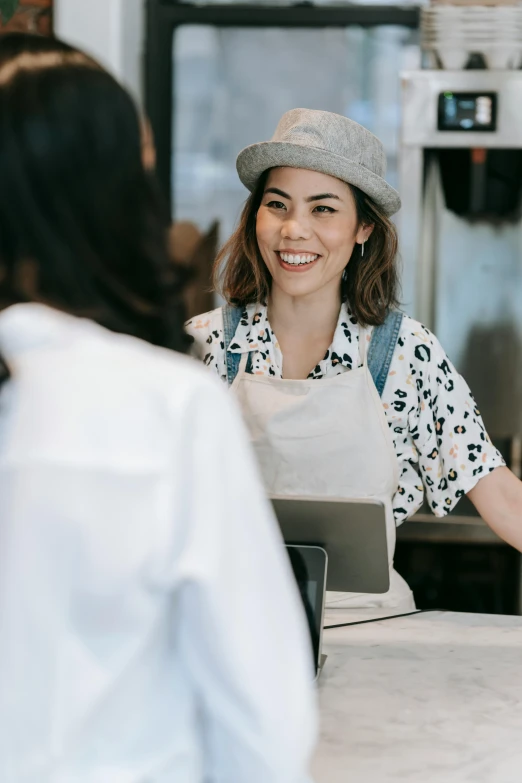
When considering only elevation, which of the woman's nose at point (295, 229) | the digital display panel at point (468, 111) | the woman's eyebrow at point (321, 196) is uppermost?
the digital display panel at point (468, 111)

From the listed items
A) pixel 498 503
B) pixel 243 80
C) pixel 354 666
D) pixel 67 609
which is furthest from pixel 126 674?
pixel 243 80

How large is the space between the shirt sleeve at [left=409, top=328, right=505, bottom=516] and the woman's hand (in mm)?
31

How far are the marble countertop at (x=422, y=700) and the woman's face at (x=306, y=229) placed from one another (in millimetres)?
616

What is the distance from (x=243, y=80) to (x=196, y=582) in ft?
9.67

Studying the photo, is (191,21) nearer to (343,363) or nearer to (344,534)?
(343,363)

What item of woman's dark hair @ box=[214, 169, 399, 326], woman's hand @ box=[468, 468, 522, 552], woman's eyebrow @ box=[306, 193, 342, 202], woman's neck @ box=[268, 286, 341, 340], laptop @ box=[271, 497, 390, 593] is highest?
woman's eyebrow @ box=[306, 193, 342, 202]

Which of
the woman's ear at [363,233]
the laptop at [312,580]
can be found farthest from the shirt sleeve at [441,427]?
the laptop at [312,580]

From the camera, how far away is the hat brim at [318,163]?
1.79 m

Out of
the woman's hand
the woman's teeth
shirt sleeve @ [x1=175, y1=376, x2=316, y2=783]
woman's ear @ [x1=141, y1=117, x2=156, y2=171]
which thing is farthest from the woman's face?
shirt sleeve @ [x1=175, y1=376, x2=316, y2=783]

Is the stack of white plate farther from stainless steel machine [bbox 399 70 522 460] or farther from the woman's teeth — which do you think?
the woman's teeth

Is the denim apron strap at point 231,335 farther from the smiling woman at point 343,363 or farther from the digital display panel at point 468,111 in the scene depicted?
the digital display panel at point 468,111

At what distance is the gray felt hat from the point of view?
1.79m

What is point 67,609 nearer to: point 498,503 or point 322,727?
point 322,727

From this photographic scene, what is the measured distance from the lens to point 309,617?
1.36m
